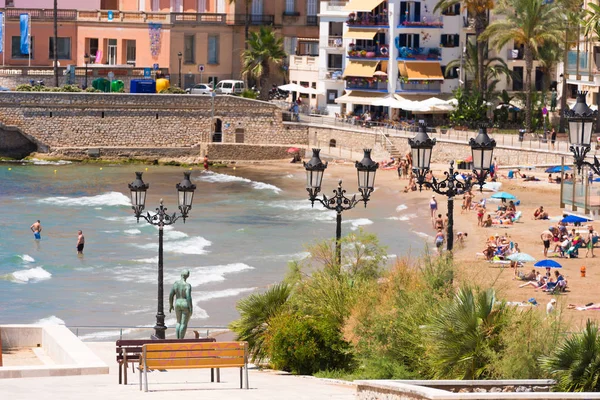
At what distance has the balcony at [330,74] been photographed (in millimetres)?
75438

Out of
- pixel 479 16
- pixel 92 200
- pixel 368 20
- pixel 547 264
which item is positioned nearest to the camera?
pixel 547 264

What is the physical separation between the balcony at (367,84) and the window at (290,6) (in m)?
10.3

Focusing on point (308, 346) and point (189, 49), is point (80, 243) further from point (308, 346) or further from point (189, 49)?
point (189, 49)

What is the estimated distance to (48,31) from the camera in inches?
3081

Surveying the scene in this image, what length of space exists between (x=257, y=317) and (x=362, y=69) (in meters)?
51.3

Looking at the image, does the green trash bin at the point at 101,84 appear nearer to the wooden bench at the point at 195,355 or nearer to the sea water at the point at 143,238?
the sea water at the point at 143,238

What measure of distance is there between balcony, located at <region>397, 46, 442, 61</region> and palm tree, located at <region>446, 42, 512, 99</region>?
33.0 inches

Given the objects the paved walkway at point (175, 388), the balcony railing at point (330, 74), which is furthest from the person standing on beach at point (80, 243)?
the balcony railing at point (330, 74)

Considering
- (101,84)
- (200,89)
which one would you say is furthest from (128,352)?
(200,89)

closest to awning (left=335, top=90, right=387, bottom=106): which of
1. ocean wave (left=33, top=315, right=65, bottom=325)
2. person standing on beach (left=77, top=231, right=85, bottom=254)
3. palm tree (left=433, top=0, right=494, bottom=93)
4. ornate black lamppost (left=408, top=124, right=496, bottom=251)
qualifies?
palm tree (left=433, top=0, right=494, bottom=93)

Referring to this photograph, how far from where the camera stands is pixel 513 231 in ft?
152

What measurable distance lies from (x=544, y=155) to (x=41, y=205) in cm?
2075

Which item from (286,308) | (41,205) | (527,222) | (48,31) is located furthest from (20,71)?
(286,308)

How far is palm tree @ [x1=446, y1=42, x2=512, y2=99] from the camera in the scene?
228ft
